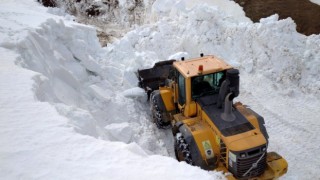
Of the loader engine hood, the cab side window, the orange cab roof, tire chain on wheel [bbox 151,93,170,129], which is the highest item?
the orange cab roof

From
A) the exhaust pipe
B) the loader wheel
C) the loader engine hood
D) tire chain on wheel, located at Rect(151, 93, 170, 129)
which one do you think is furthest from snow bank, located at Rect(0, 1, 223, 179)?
the exhaust pipe

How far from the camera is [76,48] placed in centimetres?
1012

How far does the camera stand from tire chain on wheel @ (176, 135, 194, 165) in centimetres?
702

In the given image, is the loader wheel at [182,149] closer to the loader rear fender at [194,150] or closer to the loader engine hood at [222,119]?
the loader rear fender at [194,150]

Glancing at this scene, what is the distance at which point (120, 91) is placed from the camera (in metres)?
10.2

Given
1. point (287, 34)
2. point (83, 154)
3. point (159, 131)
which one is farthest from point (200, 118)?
point (287, 34)

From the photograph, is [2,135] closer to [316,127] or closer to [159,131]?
[159,131]

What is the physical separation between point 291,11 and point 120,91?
11829 millimetres

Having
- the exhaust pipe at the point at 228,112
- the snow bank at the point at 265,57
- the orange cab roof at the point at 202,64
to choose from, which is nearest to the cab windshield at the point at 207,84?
the orange cab roof at the point at 202,64

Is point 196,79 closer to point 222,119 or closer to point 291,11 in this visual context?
point 222,119

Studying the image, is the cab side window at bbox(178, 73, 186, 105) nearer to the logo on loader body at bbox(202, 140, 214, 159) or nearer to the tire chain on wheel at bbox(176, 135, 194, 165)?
the tire chain on wheel at bbox(176, 135, 194, 165)

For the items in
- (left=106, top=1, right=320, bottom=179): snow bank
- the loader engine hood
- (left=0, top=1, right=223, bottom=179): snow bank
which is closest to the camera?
(left=0, top=1, right=223, bottom=179): snow bank

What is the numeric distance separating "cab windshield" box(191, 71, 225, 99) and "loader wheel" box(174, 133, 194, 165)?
100cm

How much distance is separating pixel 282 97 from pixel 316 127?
1523mm
